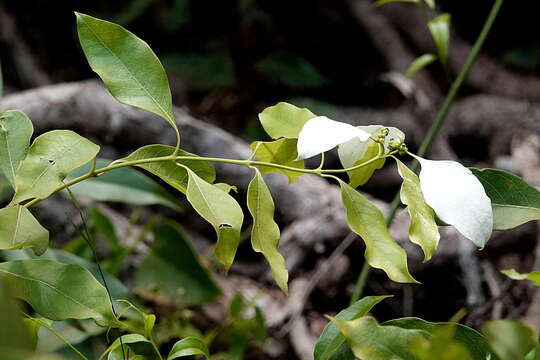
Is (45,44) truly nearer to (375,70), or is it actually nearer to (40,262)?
(375,70)

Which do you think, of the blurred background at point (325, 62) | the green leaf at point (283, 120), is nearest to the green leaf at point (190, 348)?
the green leaf at point (283, 120)

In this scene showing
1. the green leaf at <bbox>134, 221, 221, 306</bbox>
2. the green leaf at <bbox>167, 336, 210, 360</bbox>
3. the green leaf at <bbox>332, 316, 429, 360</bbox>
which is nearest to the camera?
the green leaf at <bbox>332, 316, 429, 360</bbox>

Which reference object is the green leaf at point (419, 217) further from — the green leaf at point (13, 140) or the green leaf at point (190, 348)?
the green leaf at point (13, 140)

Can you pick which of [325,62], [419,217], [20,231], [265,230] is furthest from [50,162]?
[325,62]

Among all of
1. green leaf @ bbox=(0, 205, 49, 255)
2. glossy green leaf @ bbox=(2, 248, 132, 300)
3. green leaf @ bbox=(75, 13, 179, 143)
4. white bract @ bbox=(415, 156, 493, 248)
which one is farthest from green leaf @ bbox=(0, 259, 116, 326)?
glossy green leaf @ bbox=(2, 248, 132, 300)

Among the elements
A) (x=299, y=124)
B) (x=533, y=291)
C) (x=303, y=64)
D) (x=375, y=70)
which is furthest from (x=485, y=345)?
(x=375, y=70)

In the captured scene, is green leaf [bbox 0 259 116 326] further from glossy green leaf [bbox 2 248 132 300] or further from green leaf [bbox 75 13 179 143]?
glossy green leaf [bbox 2 248 132 300]
